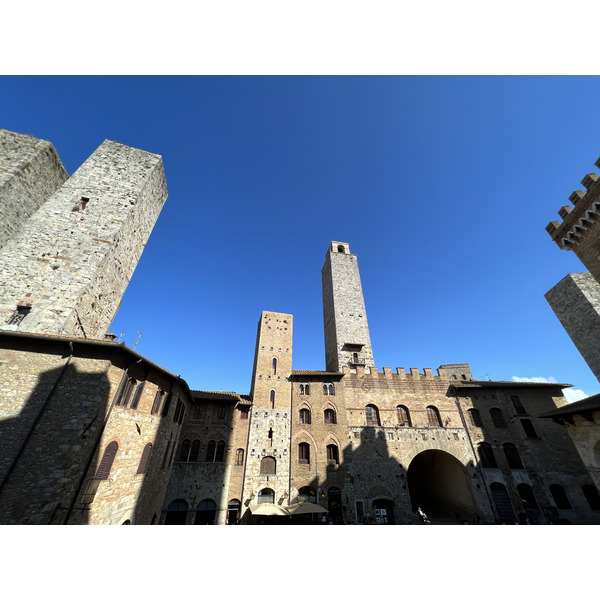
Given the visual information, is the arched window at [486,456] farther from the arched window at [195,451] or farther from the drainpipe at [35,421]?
the drainpipe at [35,421]

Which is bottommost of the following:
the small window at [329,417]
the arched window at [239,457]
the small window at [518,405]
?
the arched window at [239,457]

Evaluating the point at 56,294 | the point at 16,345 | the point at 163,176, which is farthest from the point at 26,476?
the point at 163,176

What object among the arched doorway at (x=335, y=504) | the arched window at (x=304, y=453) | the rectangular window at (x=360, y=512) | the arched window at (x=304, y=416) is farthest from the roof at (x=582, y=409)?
the arched window at (x=304, y=453)

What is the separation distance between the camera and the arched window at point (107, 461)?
8.69 metres

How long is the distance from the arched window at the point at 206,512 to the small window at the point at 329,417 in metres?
9.18

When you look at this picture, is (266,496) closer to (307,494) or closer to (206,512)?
(307,494)

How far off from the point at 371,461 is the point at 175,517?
13.3 m

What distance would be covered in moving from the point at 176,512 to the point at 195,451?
3325 mm

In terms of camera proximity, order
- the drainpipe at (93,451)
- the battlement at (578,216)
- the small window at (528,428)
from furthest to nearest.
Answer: the small window at (528,428), the battlement at (578,216), the drainpipe at (93,451)

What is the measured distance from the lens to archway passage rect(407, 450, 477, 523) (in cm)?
1917

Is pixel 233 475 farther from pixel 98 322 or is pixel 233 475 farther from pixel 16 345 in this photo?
pixel 16 345

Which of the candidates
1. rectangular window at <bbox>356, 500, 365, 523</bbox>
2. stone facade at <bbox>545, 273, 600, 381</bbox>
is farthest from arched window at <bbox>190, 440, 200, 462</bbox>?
stone facade at <bbox>545, 273, 600, 381</bbox>

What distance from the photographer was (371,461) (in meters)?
18.6

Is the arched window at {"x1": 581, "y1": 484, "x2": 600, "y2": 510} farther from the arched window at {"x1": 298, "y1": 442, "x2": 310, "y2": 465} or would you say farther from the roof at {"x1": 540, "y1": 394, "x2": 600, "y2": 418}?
the arched window at {"x1": 298, "y1": 442, "x2": 310, "y2": 465}
